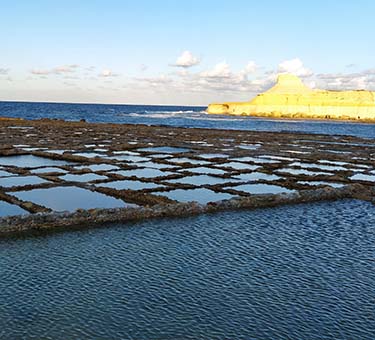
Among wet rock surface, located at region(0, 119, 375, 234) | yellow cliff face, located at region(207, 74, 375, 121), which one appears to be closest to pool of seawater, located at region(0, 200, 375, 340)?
wet rock surface, located at region(0, 119, 375, 234)

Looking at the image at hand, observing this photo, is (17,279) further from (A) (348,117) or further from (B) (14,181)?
(A) (348,117)

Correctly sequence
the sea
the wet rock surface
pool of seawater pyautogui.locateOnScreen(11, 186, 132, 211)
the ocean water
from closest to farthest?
the sea → the wet rock surface → pool of seawater pyautogui.locateOnScreen(11, 186, 132, 211) → the ocean water

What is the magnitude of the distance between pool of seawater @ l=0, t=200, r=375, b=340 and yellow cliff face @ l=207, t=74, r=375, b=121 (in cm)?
10440

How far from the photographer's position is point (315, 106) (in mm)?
119625

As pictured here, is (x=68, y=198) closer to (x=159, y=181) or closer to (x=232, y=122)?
(x=159, y=181)

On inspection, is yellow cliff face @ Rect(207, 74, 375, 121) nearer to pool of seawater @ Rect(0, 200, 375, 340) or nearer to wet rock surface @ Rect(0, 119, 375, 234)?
wet rock surface @ Rect(0, 119, 375, 234)

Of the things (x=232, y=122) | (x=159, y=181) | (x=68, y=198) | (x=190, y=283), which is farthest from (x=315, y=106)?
(x=190, y=283)

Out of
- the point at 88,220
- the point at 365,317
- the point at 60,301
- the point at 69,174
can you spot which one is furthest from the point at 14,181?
the point at 365,317

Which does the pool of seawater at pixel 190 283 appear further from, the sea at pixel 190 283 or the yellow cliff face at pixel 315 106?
the yellow cliff face at pixel 315 106

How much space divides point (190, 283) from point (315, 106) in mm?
119001

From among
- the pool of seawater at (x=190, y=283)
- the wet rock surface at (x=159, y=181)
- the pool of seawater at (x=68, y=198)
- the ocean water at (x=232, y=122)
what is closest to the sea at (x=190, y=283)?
the pool of seawater at (x=190, y=283)

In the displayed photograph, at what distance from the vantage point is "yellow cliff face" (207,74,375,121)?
4355 inches

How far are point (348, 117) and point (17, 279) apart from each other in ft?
364

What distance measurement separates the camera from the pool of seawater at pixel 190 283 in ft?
17.6
